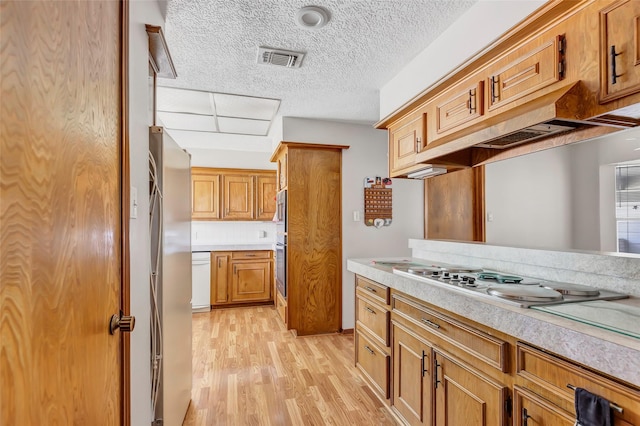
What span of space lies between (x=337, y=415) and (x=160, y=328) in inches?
51.3

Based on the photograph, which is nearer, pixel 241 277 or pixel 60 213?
pixel 60 213

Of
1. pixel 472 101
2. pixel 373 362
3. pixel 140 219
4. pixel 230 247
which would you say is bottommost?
pixel 373 362

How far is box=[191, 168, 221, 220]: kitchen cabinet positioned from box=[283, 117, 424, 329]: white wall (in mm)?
1971

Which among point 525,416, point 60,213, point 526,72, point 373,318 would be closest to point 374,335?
point 373,318

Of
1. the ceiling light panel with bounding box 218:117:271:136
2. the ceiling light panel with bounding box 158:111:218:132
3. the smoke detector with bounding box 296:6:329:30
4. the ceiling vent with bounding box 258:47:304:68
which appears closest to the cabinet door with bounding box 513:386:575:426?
the smoke detector with bounding box 296:6:329:30

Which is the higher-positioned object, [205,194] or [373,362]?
[205,194]

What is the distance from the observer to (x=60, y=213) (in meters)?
0.74

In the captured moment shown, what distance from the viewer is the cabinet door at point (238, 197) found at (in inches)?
204

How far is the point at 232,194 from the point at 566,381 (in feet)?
15.7

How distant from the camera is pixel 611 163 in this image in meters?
2.03

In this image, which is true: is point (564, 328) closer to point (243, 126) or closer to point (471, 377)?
point (471, 377)

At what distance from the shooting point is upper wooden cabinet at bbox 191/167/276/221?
5.08 m

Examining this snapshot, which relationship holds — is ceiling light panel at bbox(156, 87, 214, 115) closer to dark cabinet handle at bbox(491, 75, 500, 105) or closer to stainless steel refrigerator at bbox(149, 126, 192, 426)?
stainless steel refrigerator at bbox(149, 126, 192, 426)

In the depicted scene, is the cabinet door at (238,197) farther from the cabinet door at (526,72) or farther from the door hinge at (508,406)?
the door hinge at (508,406)
